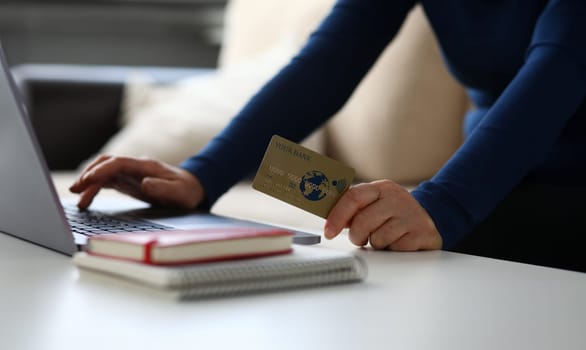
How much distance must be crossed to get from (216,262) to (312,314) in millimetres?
83

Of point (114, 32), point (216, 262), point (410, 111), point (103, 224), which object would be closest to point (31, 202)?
point (103, 224)

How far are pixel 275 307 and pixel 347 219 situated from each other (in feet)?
0.81

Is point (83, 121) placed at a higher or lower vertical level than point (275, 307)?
lower

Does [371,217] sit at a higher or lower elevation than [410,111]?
higher

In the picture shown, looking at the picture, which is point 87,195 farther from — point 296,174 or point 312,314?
point 312,314

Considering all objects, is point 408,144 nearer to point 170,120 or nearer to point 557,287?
point 170,120

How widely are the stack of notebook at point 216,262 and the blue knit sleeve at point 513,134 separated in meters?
0.25

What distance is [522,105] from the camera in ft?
2.97

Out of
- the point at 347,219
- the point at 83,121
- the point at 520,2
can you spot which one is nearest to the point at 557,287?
the point at 347,219

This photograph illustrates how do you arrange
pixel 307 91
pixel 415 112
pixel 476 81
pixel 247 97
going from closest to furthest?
pixel 307 91, pixel 476 81, pixel 415 112, pixel 247 97

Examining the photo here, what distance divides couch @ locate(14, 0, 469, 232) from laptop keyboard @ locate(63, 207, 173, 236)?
1.11 ft

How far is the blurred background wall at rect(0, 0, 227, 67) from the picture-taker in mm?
3484

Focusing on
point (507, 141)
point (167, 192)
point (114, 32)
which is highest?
point (507, 141)

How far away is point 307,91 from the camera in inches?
48.0
